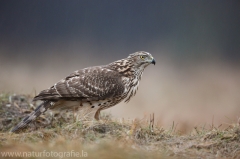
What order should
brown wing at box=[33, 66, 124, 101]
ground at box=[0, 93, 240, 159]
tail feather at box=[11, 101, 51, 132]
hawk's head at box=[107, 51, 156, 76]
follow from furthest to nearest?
hawk's head at box=[107, 51, 156, 76] < brown wing at box=[33, 66, 124, 101] < tail feather at box=[11, 101, 51, 132] < ground at box=[0, 93, 240, 159]

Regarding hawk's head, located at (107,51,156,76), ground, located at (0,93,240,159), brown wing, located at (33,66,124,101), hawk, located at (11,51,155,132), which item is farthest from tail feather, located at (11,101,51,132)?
hawk's head, located at (107,51,156,76)

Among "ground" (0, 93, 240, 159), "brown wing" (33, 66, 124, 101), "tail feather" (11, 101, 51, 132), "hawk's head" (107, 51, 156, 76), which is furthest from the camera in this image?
"hawk's head" (107, 51, 156, 76)

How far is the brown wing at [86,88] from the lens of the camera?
712 cm

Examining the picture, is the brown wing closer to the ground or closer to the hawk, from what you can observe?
the hawk

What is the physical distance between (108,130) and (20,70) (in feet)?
23.9

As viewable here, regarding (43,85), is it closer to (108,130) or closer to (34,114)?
(34,114)

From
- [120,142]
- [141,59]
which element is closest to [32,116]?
[141,59]

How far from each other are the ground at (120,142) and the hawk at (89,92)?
0.73 m

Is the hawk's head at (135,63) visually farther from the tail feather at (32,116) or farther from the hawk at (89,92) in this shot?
the tail feather at (32,116)

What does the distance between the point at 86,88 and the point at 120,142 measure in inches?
82.7

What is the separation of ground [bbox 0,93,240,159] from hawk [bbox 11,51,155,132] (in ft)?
2.39

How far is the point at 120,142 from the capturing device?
207 inches

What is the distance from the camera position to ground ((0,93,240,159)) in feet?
14.5

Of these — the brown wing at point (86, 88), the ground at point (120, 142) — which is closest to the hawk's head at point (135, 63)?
the brown wing at point (86, 88)
